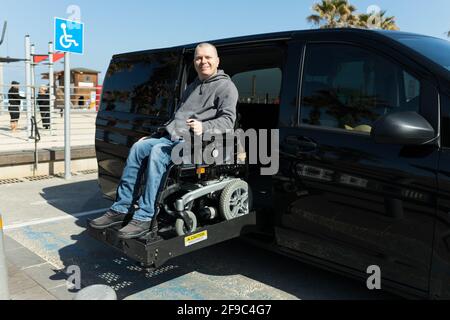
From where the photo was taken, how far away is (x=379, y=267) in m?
2.69

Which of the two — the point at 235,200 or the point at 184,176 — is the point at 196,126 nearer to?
the point at 184,176

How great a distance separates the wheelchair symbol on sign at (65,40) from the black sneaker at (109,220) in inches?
195

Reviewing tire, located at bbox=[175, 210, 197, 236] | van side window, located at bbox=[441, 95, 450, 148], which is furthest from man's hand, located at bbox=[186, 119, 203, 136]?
van side window, located at bbox=[441, 95, 450, 148]

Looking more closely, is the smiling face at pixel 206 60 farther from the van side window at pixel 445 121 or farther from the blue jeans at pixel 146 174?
the van side window at pixel 445 121

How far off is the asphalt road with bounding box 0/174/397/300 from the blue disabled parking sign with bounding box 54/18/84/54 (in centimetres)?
328

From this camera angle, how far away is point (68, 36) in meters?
7.23

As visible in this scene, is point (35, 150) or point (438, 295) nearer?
point (438, 295)

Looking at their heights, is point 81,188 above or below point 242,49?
below

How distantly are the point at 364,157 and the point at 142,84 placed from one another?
8.40ft

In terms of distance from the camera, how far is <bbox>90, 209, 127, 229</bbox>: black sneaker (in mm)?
3079

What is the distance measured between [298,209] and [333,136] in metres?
0.58

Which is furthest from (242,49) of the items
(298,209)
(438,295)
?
(438,295)
